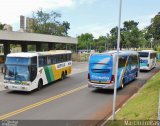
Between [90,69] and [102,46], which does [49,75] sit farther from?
[102,46]

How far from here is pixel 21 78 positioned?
20.1 m

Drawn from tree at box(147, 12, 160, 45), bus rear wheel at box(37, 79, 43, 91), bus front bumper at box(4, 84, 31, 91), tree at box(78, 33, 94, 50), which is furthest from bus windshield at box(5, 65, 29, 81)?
tree at box(78, 33, 94, 50)

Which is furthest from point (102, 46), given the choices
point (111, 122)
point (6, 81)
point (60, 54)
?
point (111, 122)

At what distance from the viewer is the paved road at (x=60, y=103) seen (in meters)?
14.0

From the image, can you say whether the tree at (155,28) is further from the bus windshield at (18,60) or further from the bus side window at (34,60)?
the bus windshield at (18,60)

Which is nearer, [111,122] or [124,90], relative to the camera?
[111,122]

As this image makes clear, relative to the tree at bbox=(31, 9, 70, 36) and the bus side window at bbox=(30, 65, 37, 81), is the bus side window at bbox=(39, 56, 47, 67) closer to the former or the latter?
the bus side window at bbox=(30, 65, 37, 81)

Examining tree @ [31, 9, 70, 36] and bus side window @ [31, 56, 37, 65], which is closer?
bus side window @ [31, 56, 37, 65]

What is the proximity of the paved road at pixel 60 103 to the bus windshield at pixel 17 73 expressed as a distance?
111 centimetres

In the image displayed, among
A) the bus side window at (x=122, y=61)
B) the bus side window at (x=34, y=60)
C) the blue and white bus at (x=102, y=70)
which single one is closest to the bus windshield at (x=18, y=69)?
the bus side window at (x=34, y=60)

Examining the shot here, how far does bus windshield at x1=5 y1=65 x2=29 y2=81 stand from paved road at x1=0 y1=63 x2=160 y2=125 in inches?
43.7

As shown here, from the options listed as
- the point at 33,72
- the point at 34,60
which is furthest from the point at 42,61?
the point at 33,72

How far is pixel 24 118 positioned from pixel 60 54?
1528cm

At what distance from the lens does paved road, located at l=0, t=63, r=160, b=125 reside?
46.0 feet
